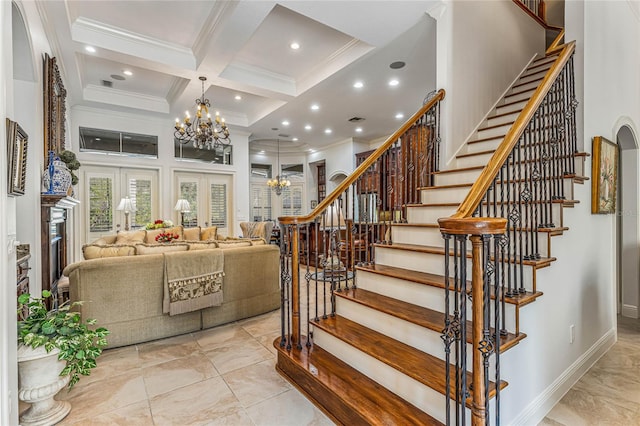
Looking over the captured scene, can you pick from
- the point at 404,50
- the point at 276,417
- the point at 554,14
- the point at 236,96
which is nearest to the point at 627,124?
the point at 404,50

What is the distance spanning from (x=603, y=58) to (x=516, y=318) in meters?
2.70

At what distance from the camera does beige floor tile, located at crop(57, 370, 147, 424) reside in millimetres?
Answer: 2010

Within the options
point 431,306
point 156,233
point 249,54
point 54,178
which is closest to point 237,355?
point 431,306

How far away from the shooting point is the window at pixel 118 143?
6.15 metres

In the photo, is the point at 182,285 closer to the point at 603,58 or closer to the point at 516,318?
the point at 516,318

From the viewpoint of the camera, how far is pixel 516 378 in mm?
1692

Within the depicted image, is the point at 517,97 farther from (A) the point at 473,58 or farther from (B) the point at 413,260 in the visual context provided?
(B) the point at 413,260

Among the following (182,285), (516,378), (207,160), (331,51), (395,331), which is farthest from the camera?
(207,160)

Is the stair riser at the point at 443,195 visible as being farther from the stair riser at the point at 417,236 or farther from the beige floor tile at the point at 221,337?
the beige floor tile at the point at 221,337

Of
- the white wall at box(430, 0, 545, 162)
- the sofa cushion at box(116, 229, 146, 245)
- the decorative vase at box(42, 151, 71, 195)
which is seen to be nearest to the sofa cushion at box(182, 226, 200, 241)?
the sofa cushion at box(116, 229, 146, 245)

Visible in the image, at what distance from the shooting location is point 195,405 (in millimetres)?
2064

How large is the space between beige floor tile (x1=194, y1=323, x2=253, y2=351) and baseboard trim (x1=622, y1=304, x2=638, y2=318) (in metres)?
4.30

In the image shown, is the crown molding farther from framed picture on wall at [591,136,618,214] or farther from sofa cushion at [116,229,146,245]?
framed picture on wall at [591,136,618,214]

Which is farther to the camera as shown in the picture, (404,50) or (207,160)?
(207,160)
